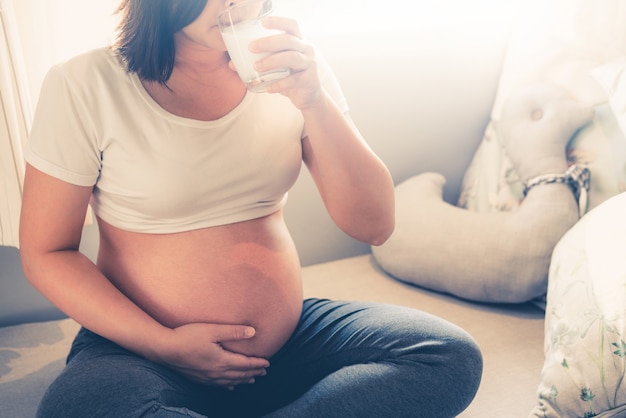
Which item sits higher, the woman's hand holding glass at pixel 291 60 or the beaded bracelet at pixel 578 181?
the woman's hand holding glass at pixel 291 60

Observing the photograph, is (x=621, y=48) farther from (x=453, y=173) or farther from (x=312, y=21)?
(x=312, y=21)

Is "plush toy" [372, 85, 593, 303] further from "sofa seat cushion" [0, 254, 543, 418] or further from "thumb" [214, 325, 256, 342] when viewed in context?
"thumb" [214, 325, 256, 342]

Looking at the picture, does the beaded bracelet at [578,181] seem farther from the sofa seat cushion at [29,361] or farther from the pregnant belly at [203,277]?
the sofa seat cushion at [29,361]

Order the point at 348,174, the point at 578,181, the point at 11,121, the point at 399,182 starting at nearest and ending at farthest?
the point at 348,174 < the point at 11,121 < the point at 578,181 < the point at 399,182

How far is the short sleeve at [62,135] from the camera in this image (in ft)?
2.79

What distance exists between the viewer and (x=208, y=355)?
0.90m

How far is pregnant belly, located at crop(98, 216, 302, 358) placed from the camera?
93 centimetres

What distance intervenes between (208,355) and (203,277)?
0.11 metres

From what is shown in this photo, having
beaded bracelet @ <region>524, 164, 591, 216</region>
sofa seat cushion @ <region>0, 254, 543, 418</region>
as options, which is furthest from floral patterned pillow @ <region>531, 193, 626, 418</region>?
beaded bracelet @ <region>524, 164, 591, 216</region>

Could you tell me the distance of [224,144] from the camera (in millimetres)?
947

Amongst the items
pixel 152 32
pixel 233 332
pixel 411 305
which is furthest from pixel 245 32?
pixel 411 305

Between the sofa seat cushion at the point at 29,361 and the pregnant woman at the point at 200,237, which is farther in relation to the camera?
the sofa seat cushion at the point at 29,361

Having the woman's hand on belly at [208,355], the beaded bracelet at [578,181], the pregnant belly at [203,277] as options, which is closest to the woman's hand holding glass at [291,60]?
the pregnant belly at [203,277]

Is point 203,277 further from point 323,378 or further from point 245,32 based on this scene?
point 245,32
